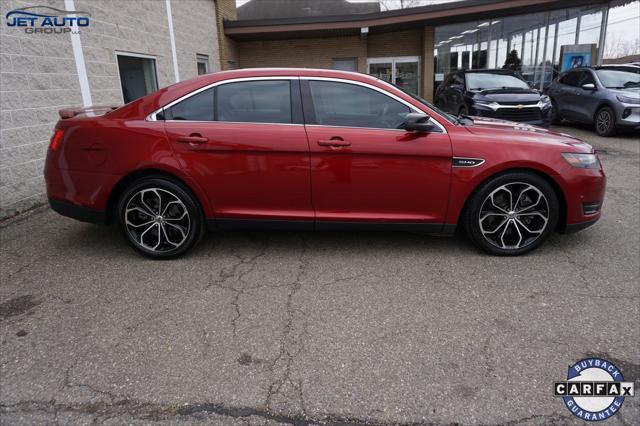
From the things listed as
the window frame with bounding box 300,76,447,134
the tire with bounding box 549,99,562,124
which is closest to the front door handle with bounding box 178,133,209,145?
the window frame with bounding box 300,76,447,134

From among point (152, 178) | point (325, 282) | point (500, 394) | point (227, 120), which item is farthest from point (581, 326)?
point (152, 178)

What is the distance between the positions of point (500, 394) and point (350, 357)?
2.72 ft

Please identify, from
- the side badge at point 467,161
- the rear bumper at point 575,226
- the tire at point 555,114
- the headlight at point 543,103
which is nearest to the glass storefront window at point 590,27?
the tire at point 555,114

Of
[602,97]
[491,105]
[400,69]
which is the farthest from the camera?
[400,69]

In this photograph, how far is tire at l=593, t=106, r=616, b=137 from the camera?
32.3 feet

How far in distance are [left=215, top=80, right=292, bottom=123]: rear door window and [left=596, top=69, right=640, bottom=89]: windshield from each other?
9919mm

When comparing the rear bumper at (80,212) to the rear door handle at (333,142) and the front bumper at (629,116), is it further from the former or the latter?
the front bumper at (629,116)

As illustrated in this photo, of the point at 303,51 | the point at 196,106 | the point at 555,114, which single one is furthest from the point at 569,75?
the point at 196,106

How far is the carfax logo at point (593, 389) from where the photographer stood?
2156 mm

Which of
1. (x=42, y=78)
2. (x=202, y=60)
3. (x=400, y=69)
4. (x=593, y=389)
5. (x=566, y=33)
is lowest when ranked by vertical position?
(x=593, y=389)

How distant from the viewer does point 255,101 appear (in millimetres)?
3758

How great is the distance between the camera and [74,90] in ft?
20.8

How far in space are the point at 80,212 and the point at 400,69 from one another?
14957 millimetres

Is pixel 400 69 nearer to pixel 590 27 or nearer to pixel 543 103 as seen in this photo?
pixel 590 27
